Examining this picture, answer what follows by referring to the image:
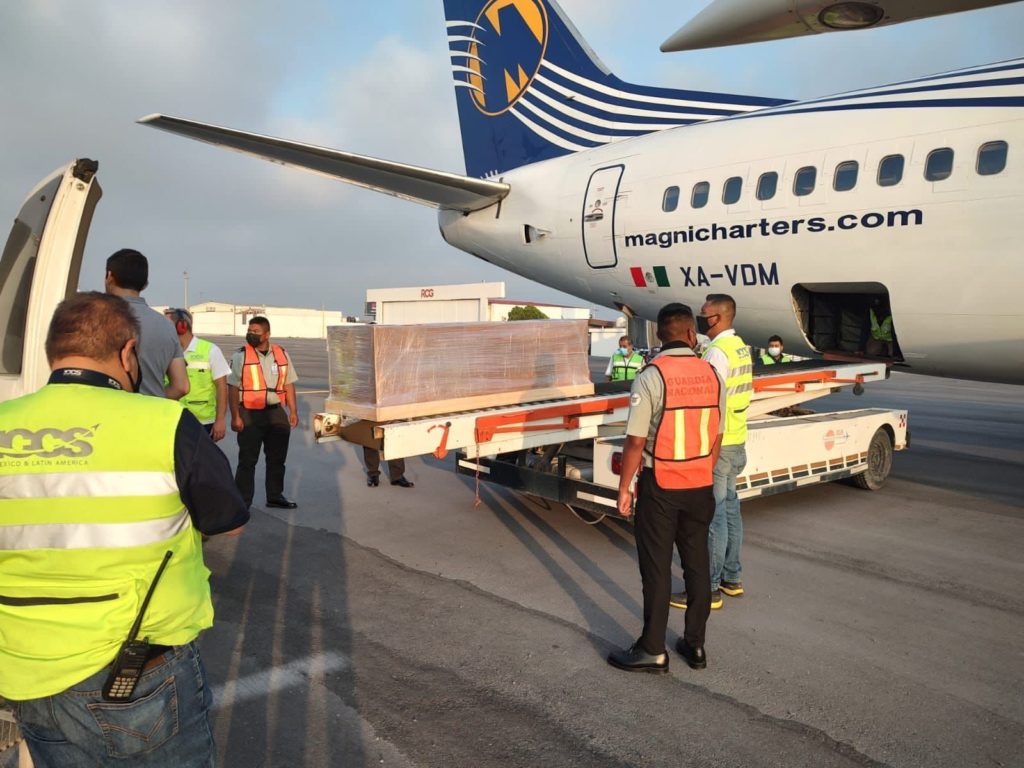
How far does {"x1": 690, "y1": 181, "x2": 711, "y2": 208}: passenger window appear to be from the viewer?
8.57m

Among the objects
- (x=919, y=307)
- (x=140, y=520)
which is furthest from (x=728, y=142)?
(x=140, y=520)

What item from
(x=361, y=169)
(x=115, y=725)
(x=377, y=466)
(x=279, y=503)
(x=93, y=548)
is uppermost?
(x=361, y=169)

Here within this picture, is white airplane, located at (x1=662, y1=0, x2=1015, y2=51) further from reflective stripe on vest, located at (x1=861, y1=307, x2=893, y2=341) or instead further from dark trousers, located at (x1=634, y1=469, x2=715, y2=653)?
dark trousers, located at (x1=634, y1=469, x2=715, y2=653)

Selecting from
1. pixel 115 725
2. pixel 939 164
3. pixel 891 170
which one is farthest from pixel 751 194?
pixel 115 725

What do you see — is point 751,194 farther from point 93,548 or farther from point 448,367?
point 93,548

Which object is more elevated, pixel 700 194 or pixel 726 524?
pixel 700 194

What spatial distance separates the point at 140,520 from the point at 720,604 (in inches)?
153

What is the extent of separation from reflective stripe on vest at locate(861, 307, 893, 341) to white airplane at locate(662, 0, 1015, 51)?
3761mm

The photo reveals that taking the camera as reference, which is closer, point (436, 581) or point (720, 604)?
point (720, 604)

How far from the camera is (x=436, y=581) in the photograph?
5.12 metres

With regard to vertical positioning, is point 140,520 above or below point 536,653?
above

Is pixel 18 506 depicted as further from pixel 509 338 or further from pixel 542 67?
pixel 542 67

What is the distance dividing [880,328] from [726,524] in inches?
209

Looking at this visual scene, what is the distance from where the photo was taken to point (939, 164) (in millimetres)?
6750
